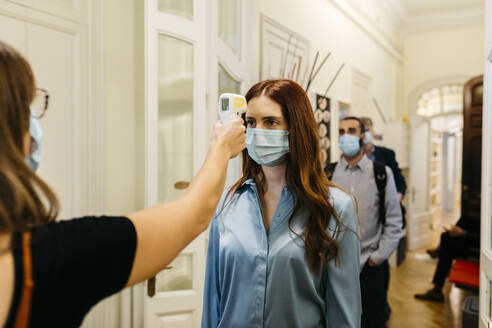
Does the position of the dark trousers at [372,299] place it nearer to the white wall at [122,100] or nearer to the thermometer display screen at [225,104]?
the white wall at [122,100]

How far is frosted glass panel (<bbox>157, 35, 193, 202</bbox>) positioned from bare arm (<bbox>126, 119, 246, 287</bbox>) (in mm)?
1252

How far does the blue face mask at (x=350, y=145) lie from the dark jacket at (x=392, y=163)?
115 cm

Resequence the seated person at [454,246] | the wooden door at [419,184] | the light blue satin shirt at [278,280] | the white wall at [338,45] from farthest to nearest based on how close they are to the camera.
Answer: the wooden door at [419,184] → the seated person at [454,246] → the white wall at [338,45] → the light blue satin shirt at [278,280]

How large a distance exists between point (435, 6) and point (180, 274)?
23.2 feet

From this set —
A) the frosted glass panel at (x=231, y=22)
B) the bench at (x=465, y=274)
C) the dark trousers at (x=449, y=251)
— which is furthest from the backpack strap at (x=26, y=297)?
the dark trousers at (x=449, y=251)

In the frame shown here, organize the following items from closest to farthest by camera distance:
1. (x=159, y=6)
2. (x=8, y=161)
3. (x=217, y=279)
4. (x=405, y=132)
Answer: (x=8, y=161) < (x=217, y=279) < (x=159, y=6) < (x=405, y=132)

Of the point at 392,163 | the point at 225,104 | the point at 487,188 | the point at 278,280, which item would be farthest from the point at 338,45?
the point at 278,280

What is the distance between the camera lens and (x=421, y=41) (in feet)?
25.1

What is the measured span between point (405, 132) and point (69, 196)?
592 centimetres

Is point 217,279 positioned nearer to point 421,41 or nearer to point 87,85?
point 87,85

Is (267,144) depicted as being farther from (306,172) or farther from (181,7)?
(181,7)

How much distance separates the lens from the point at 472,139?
217 inches

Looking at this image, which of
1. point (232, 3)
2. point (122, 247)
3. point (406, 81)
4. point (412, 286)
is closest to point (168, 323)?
point (122, 247)

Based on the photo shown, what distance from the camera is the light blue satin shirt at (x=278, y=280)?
4.29ft
